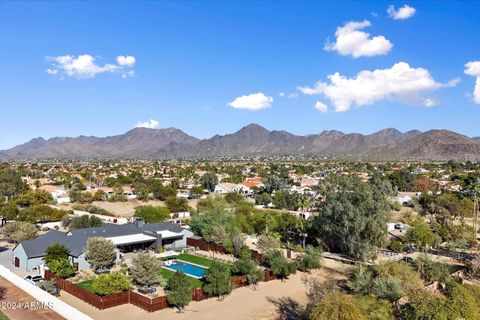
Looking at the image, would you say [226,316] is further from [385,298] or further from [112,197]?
[112,197]

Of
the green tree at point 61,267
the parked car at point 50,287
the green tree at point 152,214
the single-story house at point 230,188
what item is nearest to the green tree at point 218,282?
the parked car at point 50,287

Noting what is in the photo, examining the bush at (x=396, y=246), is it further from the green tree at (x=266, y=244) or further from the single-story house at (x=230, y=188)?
the single-story house at (x=230, y=188)

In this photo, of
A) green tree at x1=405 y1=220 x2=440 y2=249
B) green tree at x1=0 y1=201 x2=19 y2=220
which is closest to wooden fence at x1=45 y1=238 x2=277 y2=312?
green tree at x1=405 y1=220 x2=440 y2=249

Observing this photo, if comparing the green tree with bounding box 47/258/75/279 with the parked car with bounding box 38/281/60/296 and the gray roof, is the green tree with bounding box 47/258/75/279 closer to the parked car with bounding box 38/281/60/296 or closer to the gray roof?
the parked car with bounding box 38/281/60/296

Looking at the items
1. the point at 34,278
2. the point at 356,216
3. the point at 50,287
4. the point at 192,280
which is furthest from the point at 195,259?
the point at 356,216

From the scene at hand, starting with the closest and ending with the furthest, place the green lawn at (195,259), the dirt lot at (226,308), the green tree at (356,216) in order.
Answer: the dirt lot at (226,308), the green tree at (356,216), the green lawn at (195,259)

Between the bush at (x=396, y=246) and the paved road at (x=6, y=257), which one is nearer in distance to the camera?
the paved road at (x=6, y=257)

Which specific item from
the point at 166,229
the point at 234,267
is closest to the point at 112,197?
the point at 166,229
